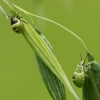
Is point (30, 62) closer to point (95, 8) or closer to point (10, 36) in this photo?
point (10, 36)

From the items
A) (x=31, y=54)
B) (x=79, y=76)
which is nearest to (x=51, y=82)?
(x=79, y=76)

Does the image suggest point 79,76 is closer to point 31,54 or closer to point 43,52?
point 43,52

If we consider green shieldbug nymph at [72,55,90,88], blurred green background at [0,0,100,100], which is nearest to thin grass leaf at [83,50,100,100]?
green shieldbug nymph at [72,55,90,88]

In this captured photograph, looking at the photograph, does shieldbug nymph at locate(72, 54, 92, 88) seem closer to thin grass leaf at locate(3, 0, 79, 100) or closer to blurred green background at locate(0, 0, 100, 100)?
thin grass leaf at locate(3, 0, 79, 100)

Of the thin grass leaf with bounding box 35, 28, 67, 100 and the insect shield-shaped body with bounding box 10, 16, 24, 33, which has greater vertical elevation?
the insect shield-shaped body with bounding box 10, 16, 24, 33

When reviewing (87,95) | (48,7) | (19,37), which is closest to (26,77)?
(19,37)

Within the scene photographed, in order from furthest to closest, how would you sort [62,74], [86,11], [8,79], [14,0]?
1. [86,11]
2. [8,79]
3. [14,0]
4. [62,74]

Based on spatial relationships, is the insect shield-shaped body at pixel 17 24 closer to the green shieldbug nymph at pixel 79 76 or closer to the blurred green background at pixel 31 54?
the green shieldbug nymph at pixel 79 76
